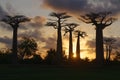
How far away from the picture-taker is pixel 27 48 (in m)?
97.1

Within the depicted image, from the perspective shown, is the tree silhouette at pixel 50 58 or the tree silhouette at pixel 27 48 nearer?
the tree silhouette at pixel 50 58

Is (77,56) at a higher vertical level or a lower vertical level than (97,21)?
lower

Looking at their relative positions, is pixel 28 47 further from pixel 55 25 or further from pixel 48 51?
pixel 55 25

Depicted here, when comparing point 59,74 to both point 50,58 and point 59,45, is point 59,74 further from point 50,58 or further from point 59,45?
point 50,58

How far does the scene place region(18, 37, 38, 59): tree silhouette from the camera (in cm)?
9612

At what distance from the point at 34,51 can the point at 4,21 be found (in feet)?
126

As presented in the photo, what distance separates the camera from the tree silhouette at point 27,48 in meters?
96.1

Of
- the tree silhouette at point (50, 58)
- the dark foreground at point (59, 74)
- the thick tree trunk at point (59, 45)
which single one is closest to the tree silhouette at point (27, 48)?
the tree silhouette at point (50, 58)

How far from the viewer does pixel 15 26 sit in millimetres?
59188

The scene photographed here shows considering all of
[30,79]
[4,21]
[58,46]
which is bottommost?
[30,79]

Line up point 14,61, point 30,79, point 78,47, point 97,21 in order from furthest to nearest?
1. point 78,47
2. point 14,61
3. point 97,21
4. point 30,79

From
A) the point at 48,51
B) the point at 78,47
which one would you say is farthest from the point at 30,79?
the point at 48,51

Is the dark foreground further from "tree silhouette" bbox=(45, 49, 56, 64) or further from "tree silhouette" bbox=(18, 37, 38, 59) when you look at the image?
"tree silhouette" bbox=(18, 37, 38, 59)

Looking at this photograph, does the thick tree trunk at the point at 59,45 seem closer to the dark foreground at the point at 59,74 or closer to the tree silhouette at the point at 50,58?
the tree silhouette at the point at 50,58
